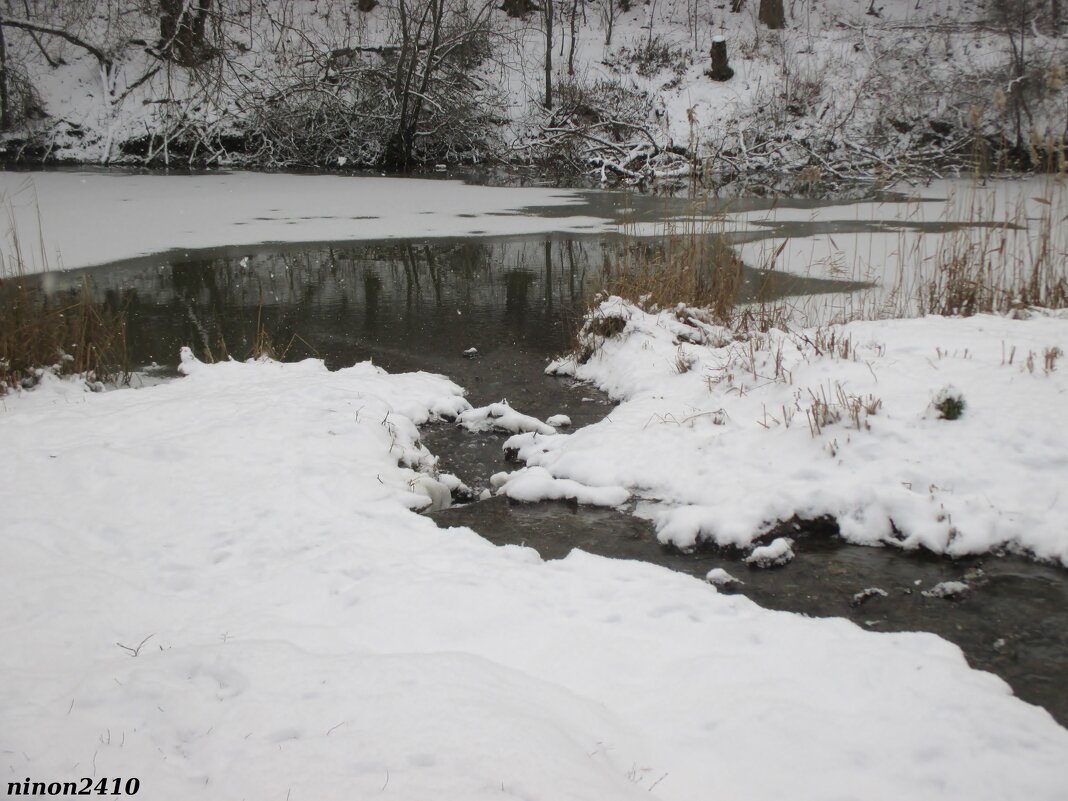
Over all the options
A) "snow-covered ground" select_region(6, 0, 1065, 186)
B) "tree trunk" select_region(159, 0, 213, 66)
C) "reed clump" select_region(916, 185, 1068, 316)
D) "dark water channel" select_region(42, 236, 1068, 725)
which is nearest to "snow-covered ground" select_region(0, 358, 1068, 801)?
"dark water channel" select_region(42, 236, 1068, 725)

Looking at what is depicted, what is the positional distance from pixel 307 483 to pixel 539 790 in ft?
6.89

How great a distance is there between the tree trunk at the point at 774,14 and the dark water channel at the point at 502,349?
13400 mm

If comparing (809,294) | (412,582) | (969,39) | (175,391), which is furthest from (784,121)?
(412,582)

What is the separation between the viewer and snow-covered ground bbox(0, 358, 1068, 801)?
169 centimetres

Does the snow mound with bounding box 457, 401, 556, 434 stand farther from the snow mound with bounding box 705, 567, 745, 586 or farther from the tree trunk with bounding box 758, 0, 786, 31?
the tree trunk with bounding box 758, 0, 786, 31

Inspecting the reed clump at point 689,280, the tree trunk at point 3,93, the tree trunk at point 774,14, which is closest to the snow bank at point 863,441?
the reed clump at point 689,280

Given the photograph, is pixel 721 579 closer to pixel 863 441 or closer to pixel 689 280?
pixel 863 441

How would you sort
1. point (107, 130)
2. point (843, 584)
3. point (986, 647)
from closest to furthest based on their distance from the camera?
point (986, 647)
point (843, 584)
point (107, 130)

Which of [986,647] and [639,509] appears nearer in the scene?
[986,647]

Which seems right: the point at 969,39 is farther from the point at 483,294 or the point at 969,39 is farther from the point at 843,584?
the point at 843,584

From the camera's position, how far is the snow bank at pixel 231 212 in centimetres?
866

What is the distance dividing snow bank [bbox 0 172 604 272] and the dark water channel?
0.54 m

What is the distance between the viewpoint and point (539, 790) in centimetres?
158

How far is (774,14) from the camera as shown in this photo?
19125 mm
